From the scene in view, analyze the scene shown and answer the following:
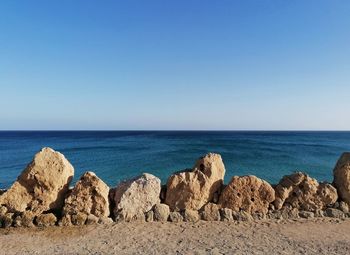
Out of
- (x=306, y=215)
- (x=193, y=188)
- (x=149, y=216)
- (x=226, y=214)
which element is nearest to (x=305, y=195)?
(x=306, y=215)

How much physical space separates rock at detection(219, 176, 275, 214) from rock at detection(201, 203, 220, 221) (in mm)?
336

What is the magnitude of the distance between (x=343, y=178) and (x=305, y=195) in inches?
62.4

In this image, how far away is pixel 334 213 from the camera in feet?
38.0

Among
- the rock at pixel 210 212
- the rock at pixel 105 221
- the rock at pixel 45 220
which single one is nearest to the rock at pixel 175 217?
the rock at pixel 210 212

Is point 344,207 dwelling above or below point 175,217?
above

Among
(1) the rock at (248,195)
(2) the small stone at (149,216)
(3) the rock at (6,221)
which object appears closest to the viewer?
(3) the rock at (6,221)

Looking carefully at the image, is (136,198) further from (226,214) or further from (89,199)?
(226,214)

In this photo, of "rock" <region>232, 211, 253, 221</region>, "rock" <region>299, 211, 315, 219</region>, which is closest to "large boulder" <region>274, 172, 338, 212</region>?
"rock" <region>299, 211, 315, 219</region>

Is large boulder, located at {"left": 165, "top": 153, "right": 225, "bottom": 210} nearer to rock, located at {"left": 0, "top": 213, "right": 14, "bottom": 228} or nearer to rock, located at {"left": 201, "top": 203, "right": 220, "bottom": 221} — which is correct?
rock, located at {"left": 201, "top": 203, "right": 220, "bottom": 221}

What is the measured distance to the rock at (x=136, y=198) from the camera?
449 inches

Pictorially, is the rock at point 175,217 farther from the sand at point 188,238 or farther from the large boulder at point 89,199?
the large boulder at point 89,199

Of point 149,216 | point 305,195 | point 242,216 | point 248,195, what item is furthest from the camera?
point 305,195

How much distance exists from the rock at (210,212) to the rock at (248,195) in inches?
13.2

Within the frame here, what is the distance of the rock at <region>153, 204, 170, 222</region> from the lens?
11320 mm
